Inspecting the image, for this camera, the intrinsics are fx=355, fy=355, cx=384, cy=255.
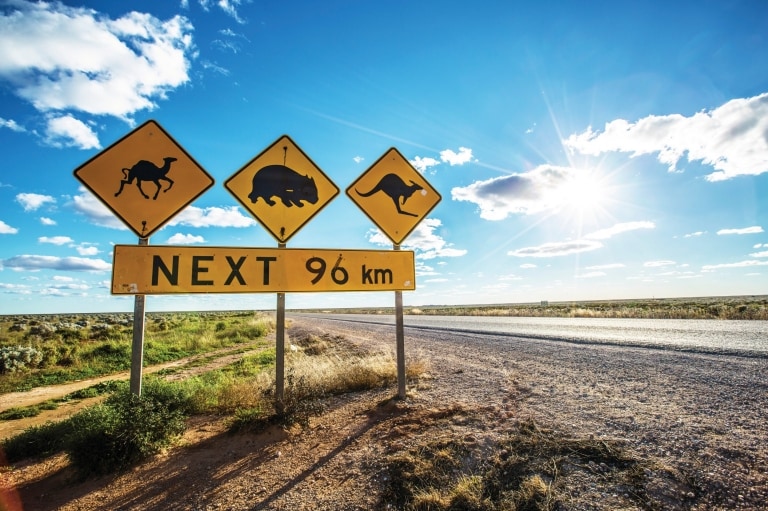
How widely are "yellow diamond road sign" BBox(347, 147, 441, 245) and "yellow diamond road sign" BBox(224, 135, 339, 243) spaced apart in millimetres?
528

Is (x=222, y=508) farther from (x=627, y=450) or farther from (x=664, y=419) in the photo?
(x=664, y=419)

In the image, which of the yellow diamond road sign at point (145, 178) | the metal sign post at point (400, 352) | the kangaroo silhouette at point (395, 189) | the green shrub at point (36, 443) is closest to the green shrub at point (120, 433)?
the green shrub at point (36, 443)

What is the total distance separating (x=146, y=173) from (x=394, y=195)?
3.37 meters

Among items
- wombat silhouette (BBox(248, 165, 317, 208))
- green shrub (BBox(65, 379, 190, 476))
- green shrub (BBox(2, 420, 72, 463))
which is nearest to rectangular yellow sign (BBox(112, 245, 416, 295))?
wombat silhouette (BBox(248, 165, 317, 208))

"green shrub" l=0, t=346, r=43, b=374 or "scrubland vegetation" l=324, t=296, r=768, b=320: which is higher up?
"scrubland vegetation" l=324, t=296, r=768, b=320

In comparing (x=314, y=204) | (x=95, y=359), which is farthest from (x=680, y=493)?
(x=95, y=359)

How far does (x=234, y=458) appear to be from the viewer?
3.66m

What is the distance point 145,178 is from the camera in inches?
174

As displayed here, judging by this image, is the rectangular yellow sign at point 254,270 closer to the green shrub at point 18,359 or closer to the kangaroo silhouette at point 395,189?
the kangaroo silhouette at point 395,189

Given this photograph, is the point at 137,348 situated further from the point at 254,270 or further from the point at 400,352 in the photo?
the point at 400,352

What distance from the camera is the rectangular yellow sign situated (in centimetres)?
411

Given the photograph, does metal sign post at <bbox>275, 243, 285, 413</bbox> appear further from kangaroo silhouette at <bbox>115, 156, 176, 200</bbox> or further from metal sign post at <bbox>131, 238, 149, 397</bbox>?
kangaroo silhouette at <bbox>115, 156, 176, 200</bbox>

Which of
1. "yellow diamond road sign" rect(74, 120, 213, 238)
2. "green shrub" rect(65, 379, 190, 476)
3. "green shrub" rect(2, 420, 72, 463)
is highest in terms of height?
"yellow diamond road sign" rect(74, 120, 213, 238)

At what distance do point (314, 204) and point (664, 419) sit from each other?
4.75 meters
